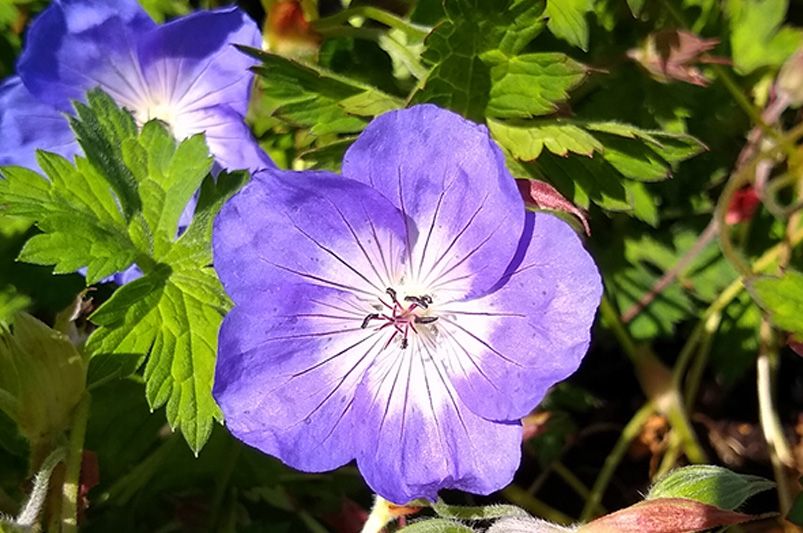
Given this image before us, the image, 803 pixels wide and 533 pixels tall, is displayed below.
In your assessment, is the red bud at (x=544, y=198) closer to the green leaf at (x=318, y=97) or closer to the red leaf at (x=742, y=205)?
the green leaf at (x=318, y=97)

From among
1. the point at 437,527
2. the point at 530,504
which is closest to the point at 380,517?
the point at 437,527

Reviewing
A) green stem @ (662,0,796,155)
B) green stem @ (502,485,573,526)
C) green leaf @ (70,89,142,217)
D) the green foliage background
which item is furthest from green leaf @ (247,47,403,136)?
green stem @ (502,485,573,526)

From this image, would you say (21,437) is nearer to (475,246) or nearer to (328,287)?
(328,287)

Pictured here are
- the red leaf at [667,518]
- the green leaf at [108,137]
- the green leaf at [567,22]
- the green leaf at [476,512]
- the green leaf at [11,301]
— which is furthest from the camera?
the green leaf at [11,301]

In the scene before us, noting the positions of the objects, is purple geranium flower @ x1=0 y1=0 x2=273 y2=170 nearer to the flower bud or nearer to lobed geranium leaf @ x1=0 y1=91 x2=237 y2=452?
lobed geranium leaf @ x1=0 y1=91 x2=237 y2=452

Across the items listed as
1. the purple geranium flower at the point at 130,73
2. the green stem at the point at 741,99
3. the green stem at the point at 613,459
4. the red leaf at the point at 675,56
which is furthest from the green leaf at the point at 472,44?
the green stem at the point at 613,459

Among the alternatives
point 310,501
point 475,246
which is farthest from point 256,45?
point 310,501
